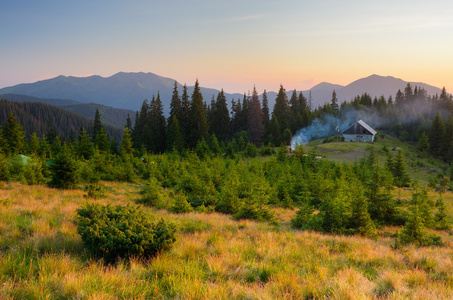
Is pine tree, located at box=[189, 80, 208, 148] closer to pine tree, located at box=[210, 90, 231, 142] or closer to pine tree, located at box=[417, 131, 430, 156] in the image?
pine tree, located at box=[210, 90, 231, 142]

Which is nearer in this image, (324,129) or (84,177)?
(84,177)

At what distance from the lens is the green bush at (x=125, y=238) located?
4.99 metres

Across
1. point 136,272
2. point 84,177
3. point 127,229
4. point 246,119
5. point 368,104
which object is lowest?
point 84,177

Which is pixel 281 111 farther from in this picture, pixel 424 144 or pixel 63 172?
pixel 63 172

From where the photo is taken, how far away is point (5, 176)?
1664 cm

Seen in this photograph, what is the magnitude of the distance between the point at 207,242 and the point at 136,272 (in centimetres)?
262

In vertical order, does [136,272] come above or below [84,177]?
above

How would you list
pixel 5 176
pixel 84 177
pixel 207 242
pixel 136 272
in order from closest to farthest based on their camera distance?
1. pixel 136 272
2. pixel 207 242
3. pixel 5 176
4. pixel 84 177

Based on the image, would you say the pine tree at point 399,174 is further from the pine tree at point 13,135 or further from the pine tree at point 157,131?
the pine tree at point 13,135

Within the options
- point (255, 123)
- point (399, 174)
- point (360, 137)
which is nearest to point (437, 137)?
point (360, 137)

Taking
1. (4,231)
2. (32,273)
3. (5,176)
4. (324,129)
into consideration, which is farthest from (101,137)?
(324,129)

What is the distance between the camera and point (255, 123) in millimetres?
71062

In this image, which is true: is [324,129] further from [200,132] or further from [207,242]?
[207,242]

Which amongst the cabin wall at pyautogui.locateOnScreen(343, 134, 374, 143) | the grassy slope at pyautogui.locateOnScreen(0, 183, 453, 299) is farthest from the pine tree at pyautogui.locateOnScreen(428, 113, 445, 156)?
the grassy slope at pyautogui.locateOnScreen(0, 183, 453, 299)
